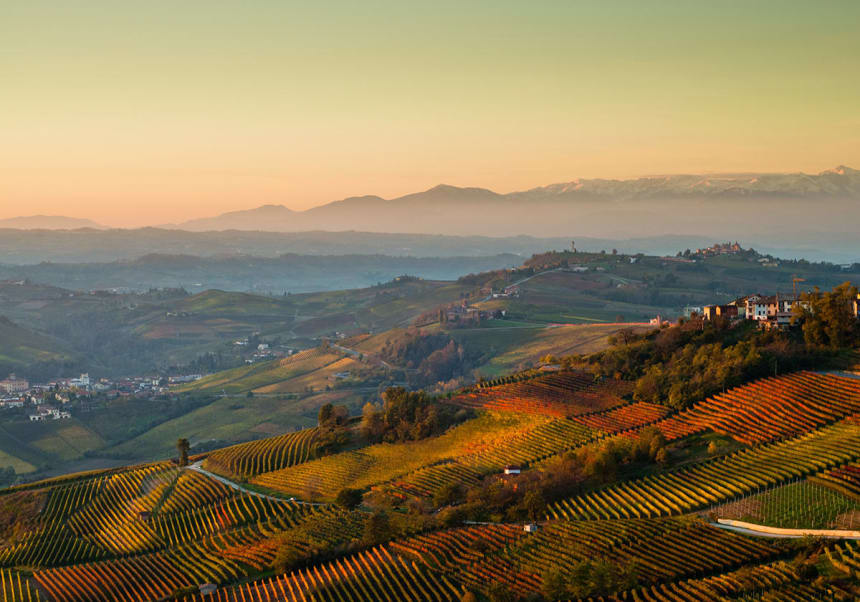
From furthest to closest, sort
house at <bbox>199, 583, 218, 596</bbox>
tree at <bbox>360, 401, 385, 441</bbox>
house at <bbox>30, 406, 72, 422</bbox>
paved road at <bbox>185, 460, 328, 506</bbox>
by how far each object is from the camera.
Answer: house at <bbox>30, 406, 72, 422</bbox>, tree at <bbox>360, 401, 385, 441</bbox>, paved road at <bbox>185, 460, 328, 506</bbox>, house at <bbox>199, 583, 218, 596</bbox>

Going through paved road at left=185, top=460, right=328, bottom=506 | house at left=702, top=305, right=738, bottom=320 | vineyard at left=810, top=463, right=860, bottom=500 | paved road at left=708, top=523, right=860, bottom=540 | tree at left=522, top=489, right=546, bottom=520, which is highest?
house at left=702, top=305, right=738, bottom=320

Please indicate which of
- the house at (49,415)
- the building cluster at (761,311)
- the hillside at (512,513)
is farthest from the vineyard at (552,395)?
the house at (49,415)

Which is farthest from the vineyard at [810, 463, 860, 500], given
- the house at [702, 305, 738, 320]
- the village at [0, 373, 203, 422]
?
the village at [0, 373, 203, 422]

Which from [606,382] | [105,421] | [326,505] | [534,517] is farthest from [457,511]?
[105,421]

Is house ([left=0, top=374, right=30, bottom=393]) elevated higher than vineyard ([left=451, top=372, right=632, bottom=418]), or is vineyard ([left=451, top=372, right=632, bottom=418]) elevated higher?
vineyard ([left=451, top=372, right=632, bottom=418])

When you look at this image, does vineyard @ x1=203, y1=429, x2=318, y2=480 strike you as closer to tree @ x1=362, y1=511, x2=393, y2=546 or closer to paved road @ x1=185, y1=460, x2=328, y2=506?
paved road @ x1=185, y1=460, x2=328, y2=506

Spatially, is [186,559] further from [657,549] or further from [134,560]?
[657,549]

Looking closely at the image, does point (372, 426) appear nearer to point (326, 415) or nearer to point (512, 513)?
point (326, 415)
